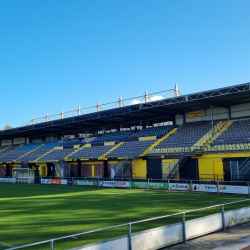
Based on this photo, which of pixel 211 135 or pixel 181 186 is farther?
pixel 211 135

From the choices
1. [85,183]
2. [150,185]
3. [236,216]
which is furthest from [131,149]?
[236,216]

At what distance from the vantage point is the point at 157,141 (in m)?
34.0

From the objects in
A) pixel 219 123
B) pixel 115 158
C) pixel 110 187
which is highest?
pixel 219 123

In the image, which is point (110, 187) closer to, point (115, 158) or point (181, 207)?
point (115, 158)

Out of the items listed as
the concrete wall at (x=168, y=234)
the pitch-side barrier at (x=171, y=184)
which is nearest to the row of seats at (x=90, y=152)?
the pitch-side barrier at (x=171, y=184)

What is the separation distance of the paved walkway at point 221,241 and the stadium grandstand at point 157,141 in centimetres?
1386

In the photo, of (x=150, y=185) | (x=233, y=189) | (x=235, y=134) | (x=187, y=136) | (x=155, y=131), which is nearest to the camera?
(x=233, y=189)

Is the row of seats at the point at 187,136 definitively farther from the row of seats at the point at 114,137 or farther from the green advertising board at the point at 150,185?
the row of seats at the point at 114,137

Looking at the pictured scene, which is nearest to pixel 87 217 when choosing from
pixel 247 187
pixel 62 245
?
pixel 62 245

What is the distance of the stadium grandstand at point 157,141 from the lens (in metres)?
26.6

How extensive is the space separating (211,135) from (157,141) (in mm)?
6775

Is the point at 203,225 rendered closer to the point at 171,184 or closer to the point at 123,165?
the point at 171,184

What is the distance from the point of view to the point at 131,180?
28719 mm

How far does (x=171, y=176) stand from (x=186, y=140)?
5.52 m
